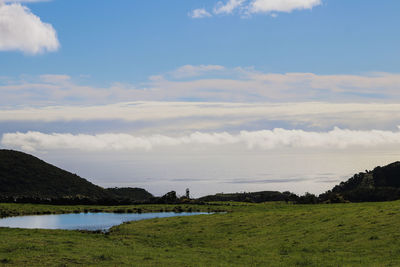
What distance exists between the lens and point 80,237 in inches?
1884

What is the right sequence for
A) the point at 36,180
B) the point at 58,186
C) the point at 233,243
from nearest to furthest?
the point at 233,243
the point at 36,180
the point at 58,186

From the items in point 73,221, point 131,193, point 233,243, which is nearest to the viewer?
point 233,243

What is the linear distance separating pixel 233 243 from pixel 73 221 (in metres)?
35.8

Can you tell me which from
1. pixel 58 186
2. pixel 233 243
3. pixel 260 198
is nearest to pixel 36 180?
pixel 58 186

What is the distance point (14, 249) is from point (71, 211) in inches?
1990

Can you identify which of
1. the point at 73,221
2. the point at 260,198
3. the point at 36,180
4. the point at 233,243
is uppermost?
the point at 36,180

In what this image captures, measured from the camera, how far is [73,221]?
234ft

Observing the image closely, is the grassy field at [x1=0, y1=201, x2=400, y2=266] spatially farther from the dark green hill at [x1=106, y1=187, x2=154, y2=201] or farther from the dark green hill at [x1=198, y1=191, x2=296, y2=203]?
the dark green hill at [x1=106, y1=187, x2=154, y2=201]

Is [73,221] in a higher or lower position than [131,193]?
lower

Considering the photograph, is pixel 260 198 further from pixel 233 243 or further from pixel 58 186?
pixel 233 243

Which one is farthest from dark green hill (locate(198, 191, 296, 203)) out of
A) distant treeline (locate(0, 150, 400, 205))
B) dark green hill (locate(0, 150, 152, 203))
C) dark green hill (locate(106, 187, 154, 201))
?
dark green hill (locate(0, 150, 152, 203))

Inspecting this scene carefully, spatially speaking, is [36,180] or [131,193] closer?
[36,180]

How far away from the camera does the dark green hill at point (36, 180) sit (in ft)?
481

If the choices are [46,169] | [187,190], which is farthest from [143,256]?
[46,169]
